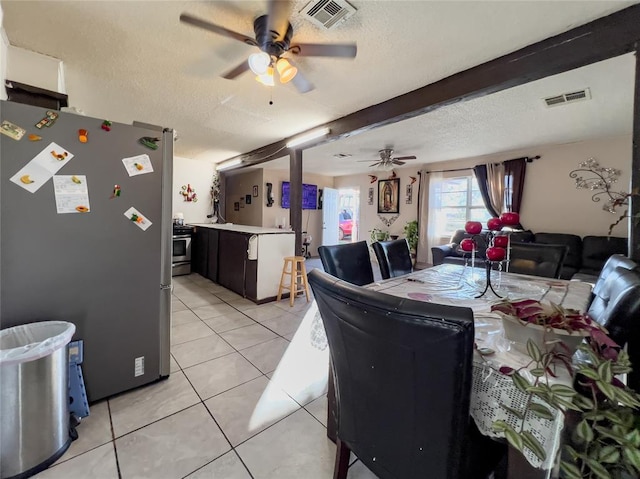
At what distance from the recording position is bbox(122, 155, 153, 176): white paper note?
1695mm

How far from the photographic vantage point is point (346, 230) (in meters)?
8.82

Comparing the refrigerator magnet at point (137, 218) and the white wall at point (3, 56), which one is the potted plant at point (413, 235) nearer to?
the refrigerator magnet at point (137, 218)

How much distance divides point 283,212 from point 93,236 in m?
5.36

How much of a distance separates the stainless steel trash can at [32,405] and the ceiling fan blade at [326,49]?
2112mm

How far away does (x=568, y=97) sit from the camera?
2.78 m

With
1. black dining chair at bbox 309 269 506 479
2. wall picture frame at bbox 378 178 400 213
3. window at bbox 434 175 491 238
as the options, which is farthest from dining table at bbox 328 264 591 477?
wall picture frame at bbox 378 178 400 213

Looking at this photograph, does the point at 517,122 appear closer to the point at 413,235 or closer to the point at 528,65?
the point at 528,65

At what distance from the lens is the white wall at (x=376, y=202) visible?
6465 mm

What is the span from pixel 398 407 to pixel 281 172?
6539 mm

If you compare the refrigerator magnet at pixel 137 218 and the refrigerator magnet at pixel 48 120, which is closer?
the refrigerator magnet at pixel 48 120

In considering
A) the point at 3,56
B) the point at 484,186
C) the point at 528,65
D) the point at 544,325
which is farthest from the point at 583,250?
the point at 3,56

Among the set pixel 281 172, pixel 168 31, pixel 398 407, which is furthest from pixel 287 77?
pixel 281 172

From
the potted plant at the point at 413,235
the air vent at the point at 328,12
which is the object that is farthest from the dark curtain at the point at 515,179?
the air vent at the point at 328,12

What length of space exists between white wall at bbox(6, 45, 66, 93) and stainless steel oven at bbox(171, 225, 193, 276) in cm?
298
